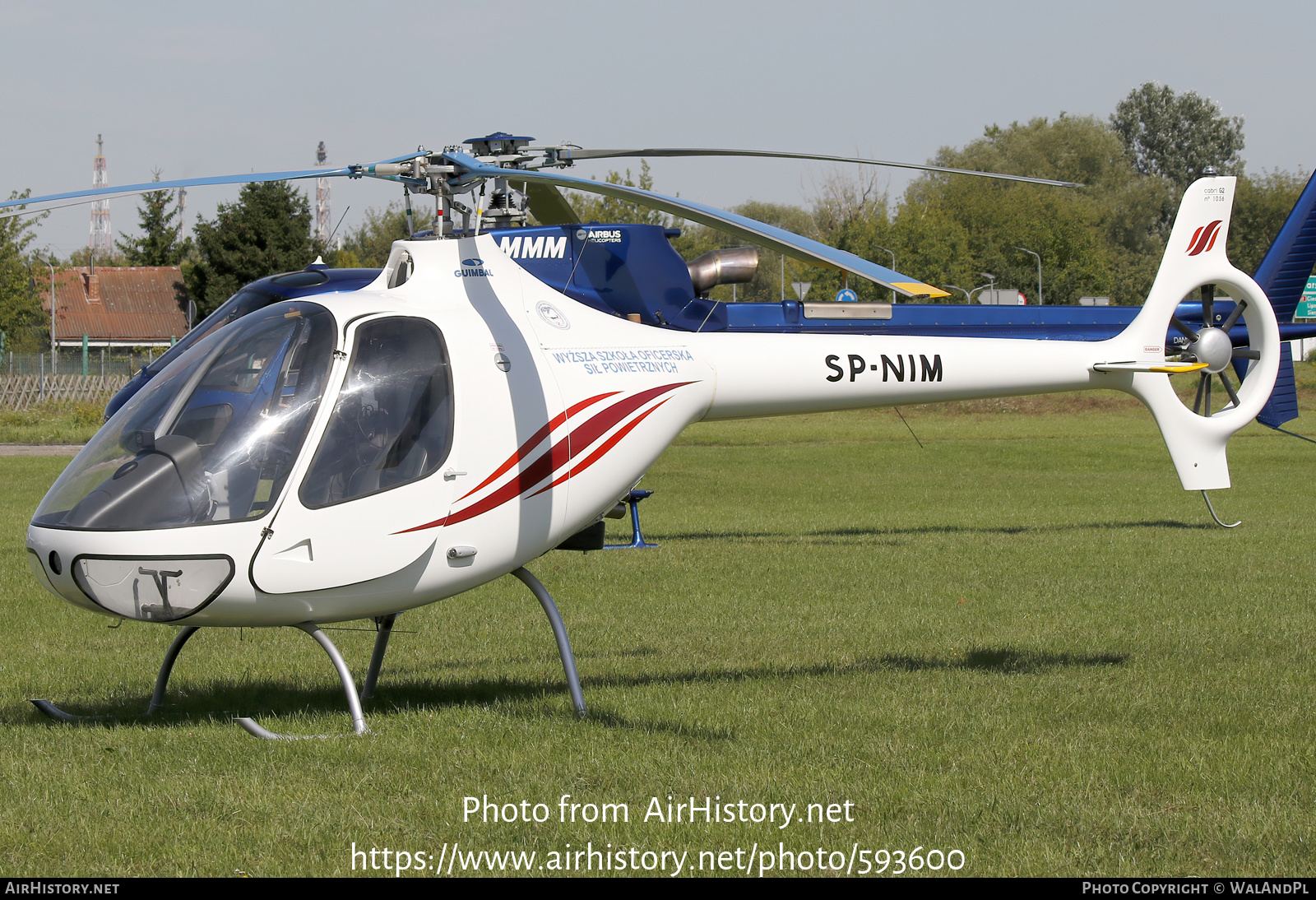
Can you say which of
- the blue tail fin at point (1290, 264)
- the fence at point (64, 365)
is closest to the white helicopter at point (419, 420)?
the blue tail fin at point (1290, 264)

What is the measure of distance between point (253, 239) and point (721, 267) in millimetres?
37465

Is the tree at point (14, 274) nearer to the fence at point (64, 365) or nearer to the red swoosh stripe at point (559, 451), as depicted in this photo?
the fence at point (64, 365)

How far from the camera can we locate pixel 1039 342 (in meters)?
8.61

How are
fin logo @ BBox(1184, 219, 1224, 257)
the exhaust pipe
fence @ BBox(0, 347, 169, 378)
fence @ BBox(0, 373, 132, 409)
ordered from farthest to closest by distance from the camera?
fence @ BBox(0, 347, 169, 378) < fence @ BBox(0, 373, 132, 409) < the exhaust pipe < fin logo @ BBox(1184, 219, 1224, 257)

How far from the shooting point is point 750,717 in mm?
6805

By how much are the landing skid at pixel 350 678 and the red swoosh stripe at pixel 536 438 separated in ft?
2.13

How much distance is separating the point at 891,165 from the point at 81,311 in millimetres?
67057

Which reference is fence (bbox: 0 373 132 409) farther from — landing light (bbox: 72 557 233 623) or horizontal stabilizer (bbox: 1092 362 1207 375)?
horizontal stabilizer (bbox: 1092 362 1207 375)

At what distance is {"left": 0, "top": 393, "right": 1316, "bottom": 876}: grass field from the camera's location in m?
4.89

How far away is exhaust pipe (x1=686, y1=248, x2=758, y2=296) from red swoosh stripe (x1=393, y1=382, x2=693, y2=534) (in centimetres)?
364

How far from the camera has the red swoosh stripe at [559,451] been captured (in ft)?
21.2

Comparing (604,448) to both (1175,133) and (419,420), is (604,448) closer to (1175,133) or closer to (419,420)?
(419,420)

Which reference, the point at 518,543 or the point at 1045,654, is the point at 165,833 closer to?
the point at 518,543

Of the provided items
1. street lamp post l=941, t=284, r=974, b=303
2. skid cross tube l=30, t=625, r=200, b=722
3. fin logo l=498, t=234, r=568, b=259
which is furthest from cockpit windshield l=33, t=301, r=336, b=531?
street lamp post l=941, t=284, r=974, b=303
